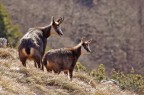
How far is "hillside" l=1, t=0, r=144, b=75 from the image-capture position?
43625 mm

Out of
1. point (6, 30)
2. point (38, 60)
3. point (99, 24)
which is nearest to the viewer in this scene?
point (38, 60)

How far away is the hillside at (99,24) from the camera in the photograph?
43625 mm

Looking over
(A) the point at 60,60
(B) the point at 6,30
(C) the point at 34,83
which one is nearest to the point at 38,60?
(A) the point at 60,60

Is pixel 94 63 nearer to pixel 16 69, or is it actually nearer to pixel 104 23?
pixel 104 23

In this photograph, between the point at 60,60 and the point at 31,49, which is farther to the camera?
the point at 60,60

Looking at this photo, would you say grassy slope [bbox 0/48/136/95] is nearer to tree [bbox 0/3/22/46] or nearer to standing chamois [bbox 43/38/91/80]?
standing chamois [bbox 43/38/91/80]

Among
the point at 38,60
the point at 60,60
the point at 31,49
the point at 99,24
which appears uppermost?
the point at 31,49

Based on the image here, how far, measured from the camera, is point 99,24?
46.1m

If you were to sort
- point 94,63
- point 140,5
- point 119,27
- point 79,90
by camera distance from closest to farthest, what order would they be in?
point 79,90, point 94,63, point 119,27, point 140,5

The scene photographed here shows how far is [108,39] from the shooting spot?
45.2 meters

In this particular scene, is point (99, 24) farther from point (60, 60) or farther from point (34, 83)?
point (34, 83)

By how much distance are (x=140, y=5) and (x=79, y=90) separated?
41973 mm

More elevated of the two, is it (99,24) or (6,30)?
(6,30)

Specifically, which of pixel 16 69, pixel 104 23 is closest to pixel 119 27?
pixel 104 23
